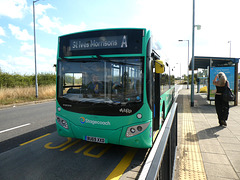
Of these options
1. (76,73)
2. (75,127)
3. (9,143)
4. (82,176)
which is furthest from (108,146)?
(9,143)

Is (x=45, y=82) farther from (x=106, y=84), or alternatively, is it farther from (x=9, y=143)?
(x=106, y=84)

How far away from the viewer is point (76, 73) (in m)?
4.37

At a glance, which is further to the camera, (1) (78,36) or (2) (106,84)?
(1) (78,36)

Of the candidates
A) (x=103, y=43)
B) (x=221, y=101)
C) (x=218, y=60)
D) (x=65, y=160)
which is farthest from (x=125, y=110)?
(x=218, y=60)

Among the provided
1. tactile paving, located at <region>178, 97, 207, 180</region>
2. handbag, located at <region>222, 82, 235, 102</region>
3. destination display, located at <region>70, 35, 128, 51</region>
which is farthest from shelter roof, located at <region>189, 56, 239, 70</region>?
destination display, located at <region>70, 35, 128, 51</region>

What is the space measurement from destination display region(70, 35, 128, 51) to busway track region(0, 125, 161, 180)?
2598 mm

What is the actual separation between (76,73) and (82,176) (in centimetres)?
237

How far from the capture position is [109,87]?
395 cm

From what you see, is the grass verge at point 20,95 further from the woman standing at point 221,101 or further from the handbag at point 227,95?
the handbag at point 227,95

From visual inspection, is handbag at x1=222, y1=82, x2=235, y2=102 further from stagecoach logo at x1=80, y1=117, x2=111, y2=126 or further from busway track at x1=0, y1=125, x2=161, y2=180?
stagecoach logo at x1=80, y1=117, x2=111, y2=126

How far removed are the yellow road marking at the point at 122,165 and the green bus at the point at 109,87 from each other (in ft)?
1.40

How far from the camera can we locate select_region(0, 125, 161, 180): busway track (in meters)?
3.33

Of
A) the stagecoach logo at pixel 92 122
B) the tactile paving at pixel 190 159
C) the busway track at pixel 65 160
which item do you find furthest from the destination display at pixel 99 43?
the tactile paving at pixel 190 159

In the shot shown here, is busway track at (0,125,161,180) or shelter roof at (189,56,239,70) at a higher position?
shelter roof at (189,56,239,70)
